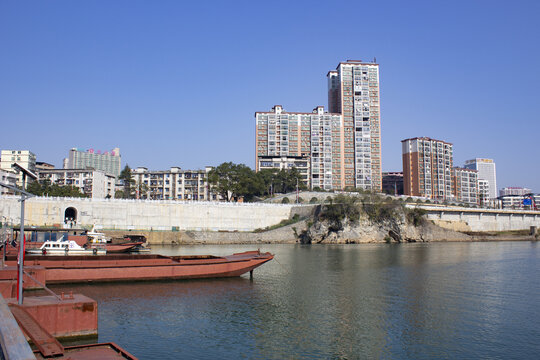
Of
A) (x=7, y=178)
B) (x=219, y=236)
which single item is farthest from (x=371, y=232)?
(x=7, y=178)

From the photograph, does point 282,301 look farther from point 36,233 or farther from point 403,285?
point 36,233

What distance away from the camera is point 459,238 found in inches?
3922

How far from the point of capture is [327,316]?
24672 millimetres

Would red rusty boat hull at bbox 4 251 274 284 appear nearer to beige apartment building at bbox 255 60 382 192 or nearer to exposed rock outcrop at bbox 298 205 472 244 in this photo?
exposed rock outcrop at bbox 298 205 472 244

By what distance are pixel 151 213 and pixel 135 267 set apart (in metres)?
60.8

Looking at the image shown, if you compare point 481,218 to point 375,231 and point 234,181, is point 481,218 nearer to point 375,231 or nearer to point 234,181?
point 375,231

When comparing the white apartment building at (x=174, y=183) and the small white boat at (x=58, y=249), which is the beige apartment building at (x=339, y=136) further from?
the small white boat at (x=58, y=249)

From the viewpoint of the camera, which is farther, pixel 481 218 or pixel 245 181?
pixel 245 181

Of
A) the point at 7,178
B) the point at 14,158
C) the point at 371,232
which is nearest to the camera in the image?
the point at 7,178

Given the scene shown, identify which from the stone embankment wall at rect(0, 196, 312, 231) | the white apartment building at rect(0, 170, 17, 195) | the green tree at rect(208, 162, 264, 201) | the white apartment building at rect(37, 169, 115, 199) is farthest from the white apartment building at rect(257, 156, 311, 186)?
the white apartment building at rect(0, 170, 17, 195)

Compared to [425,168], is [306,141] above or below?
above

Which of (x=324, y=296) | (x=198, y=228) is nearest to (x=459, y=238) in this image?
(x=198, y=228)

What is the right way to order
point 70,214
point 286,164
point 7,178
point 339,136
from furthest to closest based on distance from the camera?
point 339,136, point 286,164, point 70,214, point 7,178

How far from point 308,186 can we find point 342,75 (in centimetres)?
4665
